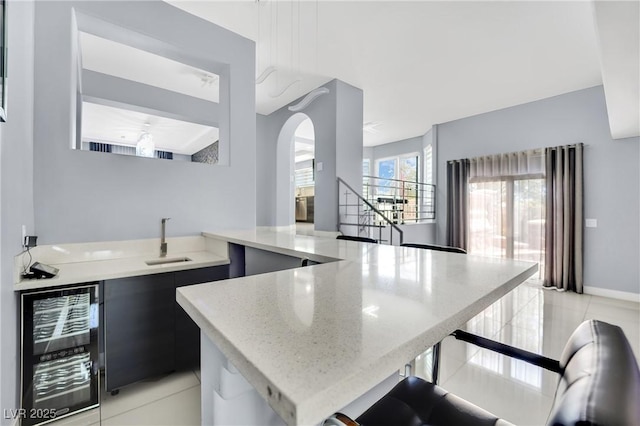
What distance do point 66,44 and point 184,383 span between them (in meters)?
2.69

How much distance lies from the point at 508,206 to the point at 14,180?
6276 millimetres

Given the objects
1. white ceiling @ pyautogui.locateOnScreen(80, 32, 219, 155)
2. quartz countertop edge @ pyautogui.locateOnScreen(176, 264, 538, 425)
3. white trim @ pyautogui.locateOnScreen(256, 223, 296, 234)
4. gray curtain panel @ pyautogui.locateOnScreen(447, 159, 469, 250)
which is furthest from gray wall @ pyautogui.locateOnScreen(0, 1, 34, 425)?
gray curtain panel @ pyautogui.locateOnScreen(447, 159, 469, 250)

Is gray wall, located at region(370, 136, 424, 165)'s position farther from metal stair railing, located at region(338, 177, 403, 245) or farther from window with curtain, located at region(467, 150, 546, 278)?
metal stair railing, located at region(338, 177, 403, 245)

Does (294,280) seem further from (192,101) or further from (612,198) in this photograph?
(612,198)

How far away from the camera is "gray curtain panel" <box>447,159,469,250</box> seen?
5.69 metres

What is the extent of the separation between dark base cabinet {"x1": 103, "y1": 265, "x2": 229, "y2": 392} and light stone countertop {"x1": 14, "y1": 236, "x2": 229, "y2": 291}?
6 cm

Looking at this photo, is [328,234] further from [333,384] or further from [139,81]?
[333,384]

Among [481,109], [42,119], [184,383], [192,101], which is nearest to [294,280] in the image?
[184,383]

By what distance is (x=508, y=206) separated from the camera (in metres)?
5.13

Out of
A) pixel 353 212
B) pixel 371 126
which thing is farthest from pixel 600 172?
pixel 371 126

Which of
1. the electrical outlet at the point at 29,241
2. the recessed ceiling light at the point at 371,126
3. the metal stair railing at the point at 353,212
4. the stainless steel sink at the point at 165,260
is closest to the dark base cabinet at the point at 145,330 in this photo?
the stainless steel sink at the point at 165,260

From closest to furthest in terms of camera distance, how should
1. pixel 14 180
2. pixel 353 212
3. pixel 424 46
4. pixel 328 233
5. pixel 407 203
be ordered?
pixel 14 180 < pixel 424 46 < pixel 328 233 < pixel 353 212 < pixel 407 203

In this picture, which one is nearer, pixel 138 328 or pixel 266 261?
pixel 138 328

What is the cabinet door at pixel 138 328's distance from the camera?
1771 mm
